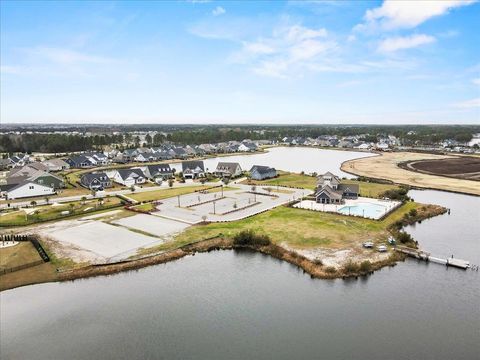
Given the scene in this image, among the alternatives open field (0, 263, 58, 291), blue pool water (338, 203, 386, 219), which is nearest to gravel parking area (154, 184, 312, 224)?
blue pool water (338, 203, 386, 219)

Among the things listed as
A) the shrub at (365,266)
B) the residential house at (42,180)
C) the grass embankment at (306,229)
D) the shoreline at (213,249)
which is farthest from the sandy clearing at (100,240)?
the residential house at (42,180)

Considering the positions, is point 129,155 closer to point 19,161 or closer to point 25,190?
point 19,161

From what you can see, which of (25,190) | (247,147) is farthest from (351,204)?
(247,147)

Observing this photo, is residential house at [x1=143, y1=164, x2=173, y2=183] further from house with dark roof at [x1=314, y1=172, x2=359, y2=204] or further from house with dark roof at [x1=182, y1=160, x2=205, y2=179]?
house with dark roof at [x1=314, y1=172, x2=359, y2=204]

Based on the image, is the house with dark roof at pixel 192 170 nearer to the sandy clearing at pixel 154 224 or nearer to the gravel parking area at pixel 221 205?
the gravel parking area at pixel 221 205

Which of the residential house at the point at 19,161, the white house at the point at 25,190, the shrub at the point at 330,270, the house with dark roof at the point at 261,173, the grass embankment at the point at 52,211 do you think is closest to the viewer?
the shrub at the point at 330,270

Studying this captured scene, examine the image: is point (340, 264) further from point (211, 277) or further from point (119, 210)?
point (119, 210)
